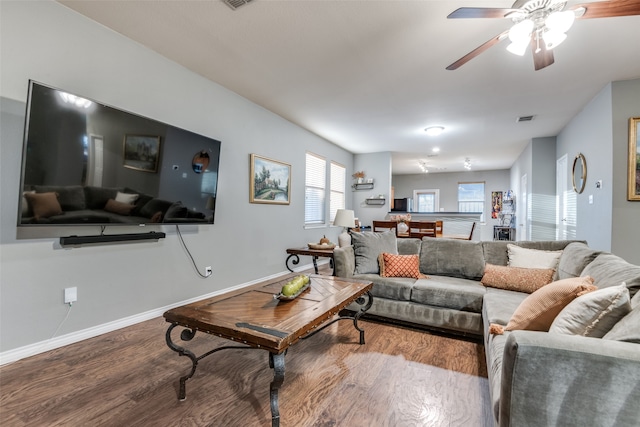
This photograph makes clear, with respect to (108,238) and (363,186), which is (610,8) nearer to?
(108,238)

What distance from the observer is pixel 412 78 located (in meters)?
3.37

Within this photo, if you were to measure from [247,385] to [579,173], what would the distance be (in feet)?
17.3

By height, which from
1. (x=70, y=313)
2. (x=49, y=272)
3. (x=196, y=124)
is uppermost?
(x=196, y=124)

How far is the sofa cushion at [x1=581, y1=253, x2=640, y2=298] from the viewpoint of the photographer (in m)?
1.37

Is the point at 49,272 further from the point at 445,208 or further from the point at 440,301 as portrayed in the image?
the point at 445,208

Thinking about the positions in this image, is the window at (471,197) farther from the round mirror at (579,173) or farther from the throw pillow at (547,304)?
the throw pillow at (547,304)

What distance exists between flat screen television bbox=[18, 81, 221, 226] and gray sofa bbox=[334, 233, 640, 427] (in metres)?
1.80

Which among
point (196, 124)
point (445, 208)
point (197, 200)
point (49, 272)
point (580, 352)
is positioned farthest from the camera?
point (445, 208)

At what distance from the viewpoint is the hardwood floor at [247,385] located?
5.12ft

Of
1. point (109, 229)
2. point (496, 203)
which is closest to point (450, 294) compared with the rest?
point (109, 229)

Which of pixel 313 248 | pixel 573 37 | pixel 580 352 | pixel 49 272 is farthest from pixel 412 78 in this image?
pixel 49 272

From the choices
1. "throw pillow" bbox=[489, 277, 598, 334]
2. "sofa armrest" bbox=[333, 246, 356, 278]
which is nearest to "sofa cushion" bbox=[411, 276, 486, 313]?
"sofa armrest" bbox=[333, 246, 356, 278]

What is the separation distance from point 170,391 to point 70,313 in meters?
1.29

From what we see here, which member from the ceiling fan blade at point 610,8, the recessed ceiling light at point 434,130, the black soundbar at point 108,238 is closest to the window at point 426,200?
the recessed ceiling light at point 434,130
